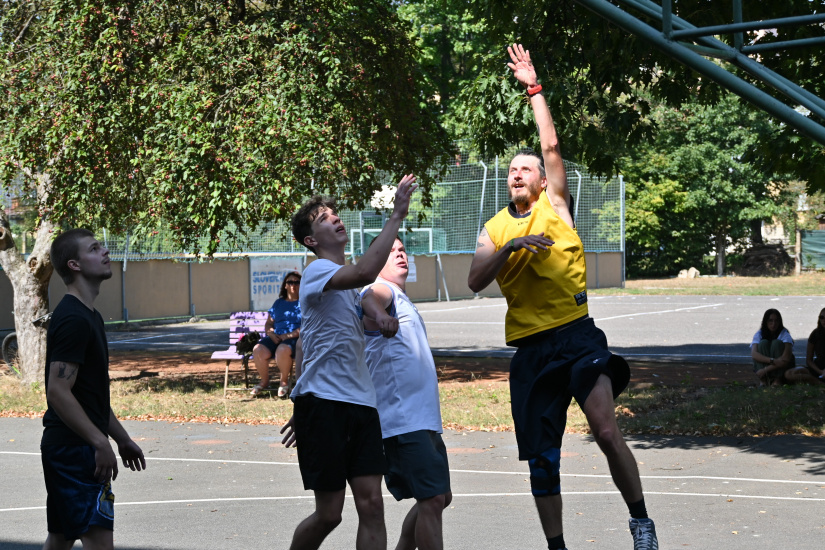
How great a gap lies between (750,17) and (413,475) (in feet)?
21.8

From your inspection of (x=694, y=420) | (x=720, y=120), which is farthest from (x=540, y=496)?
(x=720, y=120)

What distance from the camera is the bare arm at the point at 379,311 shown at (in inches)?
178

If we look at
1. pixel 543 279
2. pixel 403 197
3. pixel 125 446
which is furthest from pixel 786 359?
pixel 125 446

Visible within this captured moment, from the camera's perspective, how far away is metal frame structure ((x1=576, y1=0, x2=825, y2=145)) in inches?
140

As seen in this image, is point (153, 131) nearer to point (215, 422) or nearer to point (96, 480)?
point (215, 422)

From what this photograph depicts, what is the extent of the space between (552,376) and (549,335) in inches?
8.3

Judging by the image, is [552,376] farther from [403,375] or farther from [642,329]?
[642,329]

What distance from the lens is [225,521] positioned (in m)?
6.66

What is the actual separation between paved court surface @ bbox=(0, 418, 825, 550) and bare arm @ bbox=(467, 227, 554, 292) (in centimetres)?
181

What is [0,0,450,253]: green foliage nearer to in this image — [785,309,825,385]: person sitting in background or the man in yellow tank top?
[785,309,825,385]: person sitting in background

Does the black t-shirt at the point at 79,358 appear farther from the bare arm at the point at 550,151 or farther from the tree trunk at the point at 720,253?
the tree trunk at the point at 720,253

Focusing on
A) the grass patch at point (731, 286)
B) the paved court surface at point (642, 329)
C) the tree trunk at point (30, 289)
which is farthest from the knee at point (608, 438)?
the grass patch at point (731, 286)

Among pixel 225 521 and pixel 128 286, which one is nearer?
pixel 225 521

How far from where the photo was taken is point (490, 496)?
735 cm
